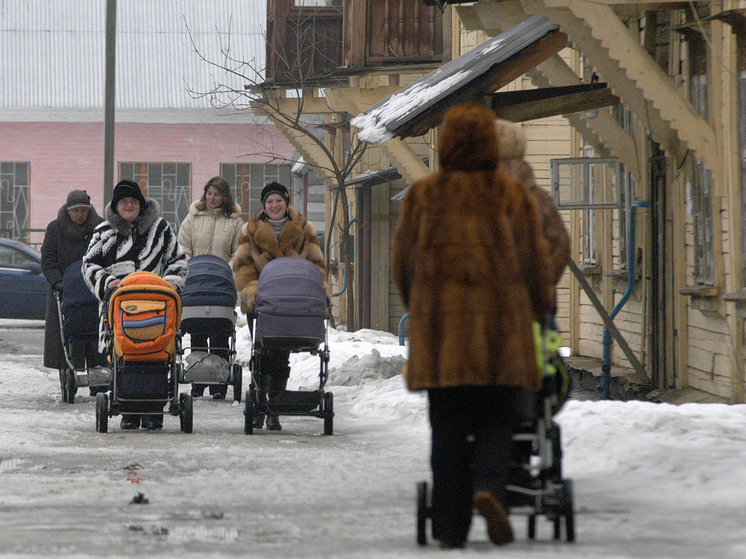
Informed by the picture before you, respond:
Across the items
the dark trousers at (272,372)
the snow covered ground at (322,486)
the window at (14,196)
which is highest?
the window at (14,196)

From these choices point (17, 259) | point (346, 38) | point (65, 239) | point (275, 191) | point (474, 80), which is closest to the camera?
point (275, 191)

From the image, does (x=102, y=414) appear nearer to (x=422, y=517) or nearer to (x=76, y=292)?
(x=76, y=292)

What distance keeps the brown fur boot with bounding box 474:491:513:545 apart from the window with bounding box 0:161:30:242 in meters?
28.5

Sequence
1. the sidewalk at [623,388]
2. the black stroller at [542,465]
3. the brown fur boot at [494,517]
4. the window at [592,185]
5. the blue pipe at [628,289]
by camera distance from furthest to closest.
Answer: the window at [592,185], the blue pipe at [628,289], the sidewalk at [623,388], the black stroller at [542,465], the brown fur boot at [494,517]

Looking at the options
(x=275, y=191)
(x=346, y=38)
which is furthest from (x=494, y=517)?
(x=346, y=38)

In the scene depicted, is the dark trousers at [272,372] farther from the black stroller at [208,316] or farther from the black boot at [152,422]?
the black stroller at [208,316]

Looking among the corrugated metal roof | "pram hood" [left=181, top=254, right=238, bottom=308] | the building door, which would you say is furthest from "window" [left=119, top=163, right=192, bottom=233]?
the building door

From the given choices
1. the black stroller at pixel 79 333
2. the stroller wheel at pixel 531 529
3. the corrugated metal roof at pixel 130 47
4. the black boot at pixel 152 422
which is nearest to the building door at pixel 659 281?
the black boot at pixel 152 422

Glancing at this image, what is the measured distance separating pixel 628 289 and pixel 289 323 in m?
4.16

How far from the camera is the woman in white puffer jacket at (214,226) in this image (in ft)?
40.1

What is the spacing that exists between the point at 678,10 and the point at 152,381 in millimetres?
5234

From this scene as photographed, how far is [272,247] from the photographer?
387 inches

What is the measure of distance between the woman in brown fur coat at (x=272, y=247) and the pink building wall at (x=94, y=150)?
2237cm

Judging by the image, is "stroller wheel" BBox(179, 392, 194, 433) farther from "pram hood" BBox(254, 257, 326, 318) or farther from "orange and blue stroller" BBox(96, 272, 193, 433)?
"pram hood" BBox(254, 257, 326, 318)
